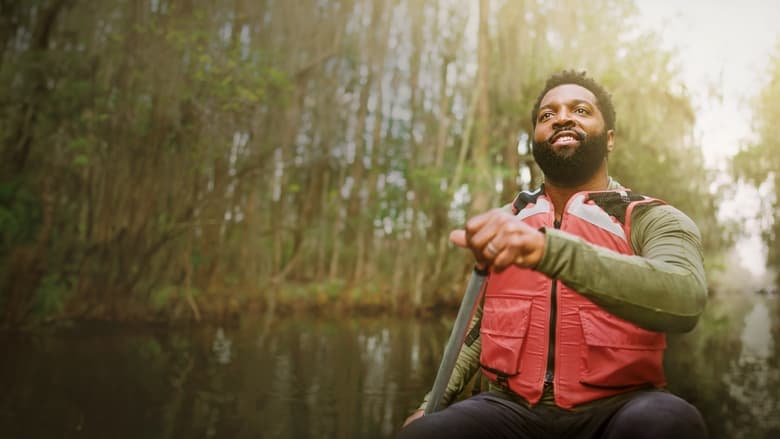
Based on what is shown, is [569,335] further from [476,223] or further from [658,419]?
[476,223]

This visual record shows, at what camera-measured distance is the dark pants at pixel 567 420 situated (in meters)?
1.22

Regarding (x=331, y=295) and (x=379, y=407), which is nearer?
(x=379, y=407)

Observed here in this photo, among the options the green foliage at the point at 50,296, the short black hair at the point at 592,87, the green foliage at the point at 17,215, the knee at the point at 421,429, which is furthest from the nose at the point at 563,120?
the green foliage at the point at 17,215

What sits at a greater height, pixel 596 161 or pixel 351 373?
pixel 596 161

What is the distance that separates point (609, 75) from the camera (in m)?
11.8

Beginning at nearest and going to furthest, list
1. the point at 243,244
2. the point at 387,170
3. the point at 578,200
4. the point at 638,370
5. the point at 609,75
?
the point at 638,370
the point at 578,200
the point at 609,75
the point at 243,244
the point at 387,170

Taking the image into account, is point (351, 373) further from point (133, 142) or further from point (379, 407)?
point (133, 142)

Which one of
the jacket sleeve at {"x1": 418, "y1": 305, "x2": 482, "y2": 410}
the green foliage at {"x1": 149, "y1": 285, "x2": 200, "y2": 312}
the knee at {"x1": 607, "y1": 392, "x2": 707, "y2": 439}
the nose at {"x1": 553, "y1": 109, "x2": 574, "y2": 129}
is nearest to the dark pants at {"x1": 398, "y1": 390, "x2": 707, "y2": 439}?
the knee at {"x1": 607, "y1": 392, "x2": 707, "y2": 439}

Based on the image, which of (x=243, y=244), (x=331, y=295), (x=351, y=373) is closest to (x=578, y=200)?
(x=351, y=373)

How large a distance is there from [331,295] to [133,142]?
21.3ft

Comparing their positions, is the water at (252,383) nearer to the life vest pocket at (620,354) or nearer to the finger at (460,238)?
the life vest pocket at (620,354)

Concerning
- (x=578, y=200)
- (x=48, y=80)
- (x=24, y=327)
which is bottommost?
(x=24, y=327)

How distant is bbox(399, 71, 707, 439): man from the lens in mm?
1136

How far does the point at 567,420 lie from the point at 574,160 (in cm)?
64
